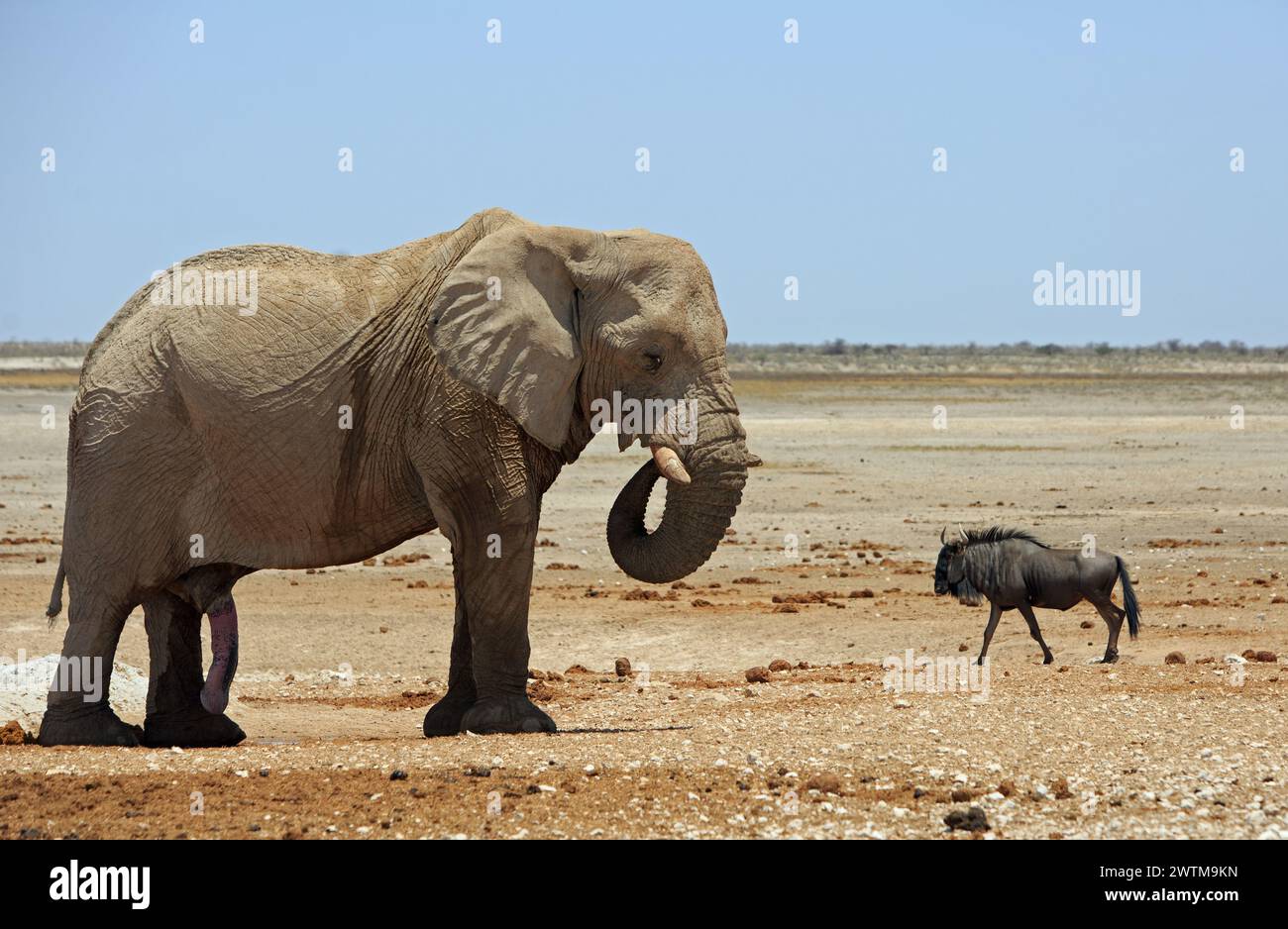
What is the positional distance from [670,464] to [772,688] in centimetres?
347

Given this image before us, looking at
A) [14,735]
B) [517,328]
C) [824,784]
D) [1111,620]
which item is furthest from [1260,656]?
[14,735]

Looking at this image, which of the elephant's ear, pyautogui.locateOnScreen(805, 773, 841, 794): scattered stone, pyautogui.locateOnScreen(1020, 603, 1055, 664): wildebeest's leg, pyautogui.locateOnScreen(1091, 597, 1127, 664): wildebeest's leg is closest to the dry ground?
pyautogui.locateOnScreen(805, 773, 841, 794): scattered stone

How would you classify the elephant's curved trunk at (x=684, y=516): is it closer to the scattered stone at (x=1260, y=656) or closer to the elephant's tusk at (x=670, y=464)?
the elephant's tusk at (x=670, y=464)

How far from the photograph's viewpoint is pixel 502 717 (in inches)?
439

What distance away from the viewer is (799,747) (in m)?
9.94

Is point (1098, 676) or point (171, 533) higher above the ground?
point (171, 533)

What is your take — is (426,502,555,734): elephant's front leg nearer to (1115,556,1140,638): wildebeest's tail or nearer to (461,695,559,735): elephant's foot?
(461,695,559,735): elephant's foot

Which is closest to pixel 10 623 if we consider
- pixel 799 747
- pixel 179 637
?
pixel 179 637

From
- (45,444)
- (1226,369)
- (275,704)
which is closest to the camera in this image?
(275,704)

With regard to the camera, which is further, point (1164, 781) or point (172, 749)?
point (172, 749)

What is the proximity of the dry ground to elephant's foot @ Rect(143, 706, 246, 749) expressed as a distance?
45 cm
